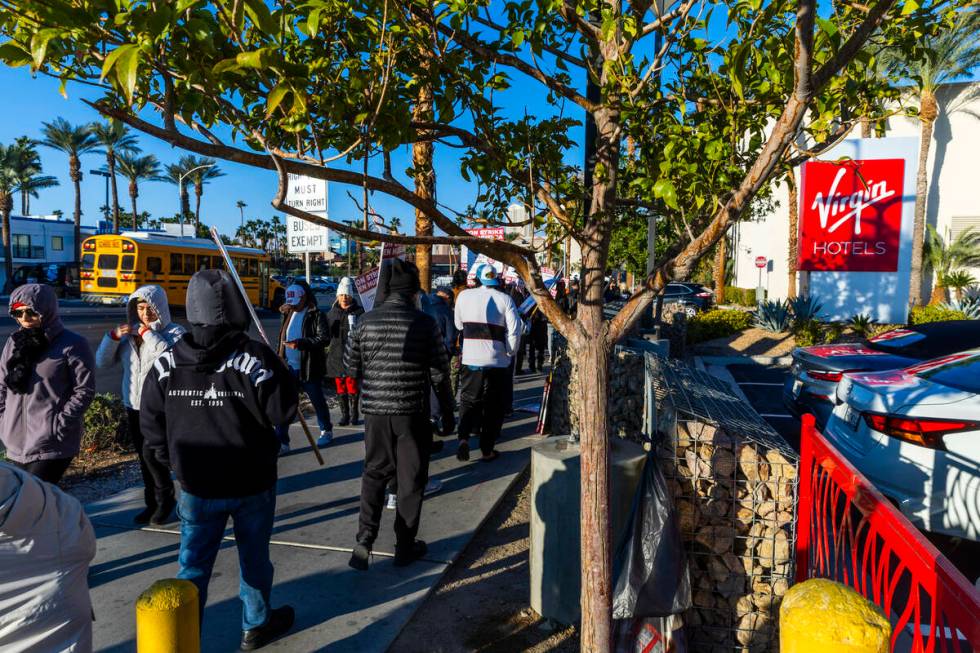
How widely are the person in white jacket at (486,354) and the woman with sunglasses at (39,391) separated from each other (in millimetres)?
3233

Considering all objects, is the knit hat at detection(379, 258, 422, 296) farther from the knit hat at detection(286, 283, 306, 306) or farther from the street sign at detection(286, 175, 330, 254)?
the street sign at detection(286, 175, 330, 254)

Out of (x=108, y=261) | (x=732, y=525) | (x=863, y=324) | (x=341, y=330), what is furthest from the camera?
(x=108, y=261)

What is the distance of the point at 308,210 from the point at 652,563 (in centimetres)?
721

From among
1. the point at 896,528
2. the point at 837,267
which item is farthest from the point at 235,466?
the point at 837,267

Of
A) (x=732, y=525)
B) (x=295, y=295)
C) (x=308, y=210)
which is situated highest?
(x=308, y=210)

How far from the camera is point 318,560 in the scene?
424cm

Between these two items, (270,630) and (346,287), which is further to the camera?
(346,287)

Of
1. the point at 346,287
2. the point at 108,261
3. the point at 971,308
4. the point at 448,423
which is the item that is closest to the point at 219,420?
the point at 448,423

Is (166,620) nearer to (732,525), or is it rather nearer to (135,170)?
(732,525)

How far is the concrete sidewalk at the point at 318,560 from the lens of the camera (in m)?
3.45

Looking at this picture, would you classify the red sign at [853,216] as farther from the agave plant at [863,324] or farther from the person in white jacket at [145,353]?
the person in white jacket at [145,353]

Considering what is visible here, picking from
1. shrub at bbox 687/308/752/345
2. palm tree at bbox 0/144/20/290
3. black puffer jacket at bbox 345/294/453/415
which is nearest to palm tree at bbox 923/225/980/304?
A: shrub at bbox 687/308/752/345

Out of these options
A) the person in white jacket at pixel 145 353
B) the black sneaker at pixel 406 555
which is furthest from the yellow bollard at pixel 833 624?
the person in white jacket at pixel 145 353

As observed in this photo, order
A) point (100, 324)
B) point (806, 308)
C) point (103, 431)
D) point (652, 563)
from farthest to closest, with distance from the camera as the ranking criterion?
point (100, 324)
point (806, 308)
point (103, 431)
point (652, 563)
